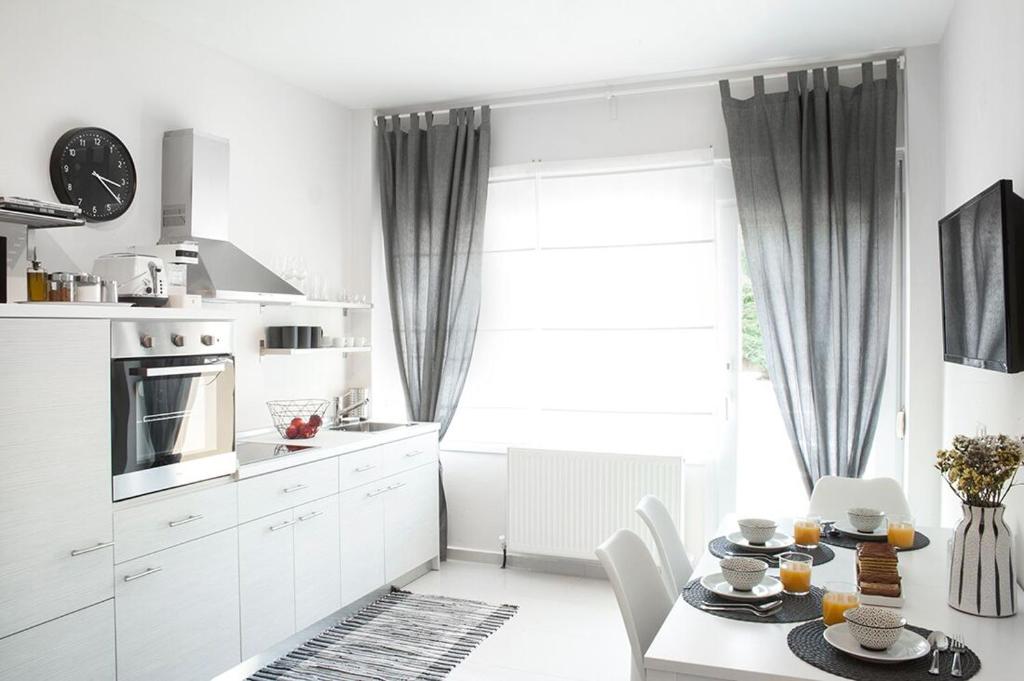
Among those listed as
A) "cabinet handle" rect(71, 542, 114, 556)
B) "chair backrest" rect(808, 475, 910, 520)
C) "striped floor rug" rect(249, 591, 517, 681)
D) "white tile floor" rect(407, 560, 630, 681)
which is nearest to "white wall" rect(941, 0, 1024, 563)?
"chair backrest" rect(808, 475, 910, 520)

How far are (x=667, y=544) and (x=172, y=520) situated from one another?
1.81 metres

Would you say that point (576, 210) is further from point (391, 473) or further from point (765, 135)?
point (391, 473)

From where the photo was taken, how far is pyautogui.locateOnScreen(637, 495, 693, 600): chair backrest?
285 cm

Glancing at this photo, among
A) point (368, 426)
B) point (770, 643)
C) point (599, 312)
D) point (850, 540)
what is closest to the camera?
point (770, 643)

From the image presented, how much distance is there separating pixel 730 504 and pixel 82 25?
3.93m

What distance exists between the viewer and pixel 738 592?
2193mm

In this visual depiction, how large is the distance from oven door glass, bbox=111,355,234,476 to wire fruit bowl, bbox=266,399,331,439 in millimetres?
802

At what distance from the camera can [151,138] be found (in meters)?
3.71

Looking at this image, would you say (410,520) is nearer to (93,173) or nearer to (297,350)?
(297,350)

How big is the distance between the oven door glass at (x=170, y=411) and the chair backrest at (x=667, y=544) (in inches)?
65.6

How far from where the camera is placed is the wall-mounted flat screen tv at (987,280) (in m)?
2.10

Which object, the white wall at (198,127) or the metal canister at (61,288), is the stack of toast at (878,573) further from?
the white wall at (198,127)

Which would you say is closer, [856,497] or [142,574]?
[142,574]

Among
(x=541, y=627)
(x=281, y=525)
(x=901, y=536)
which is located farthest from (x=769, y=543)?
Answer: (x=281, y=525)
